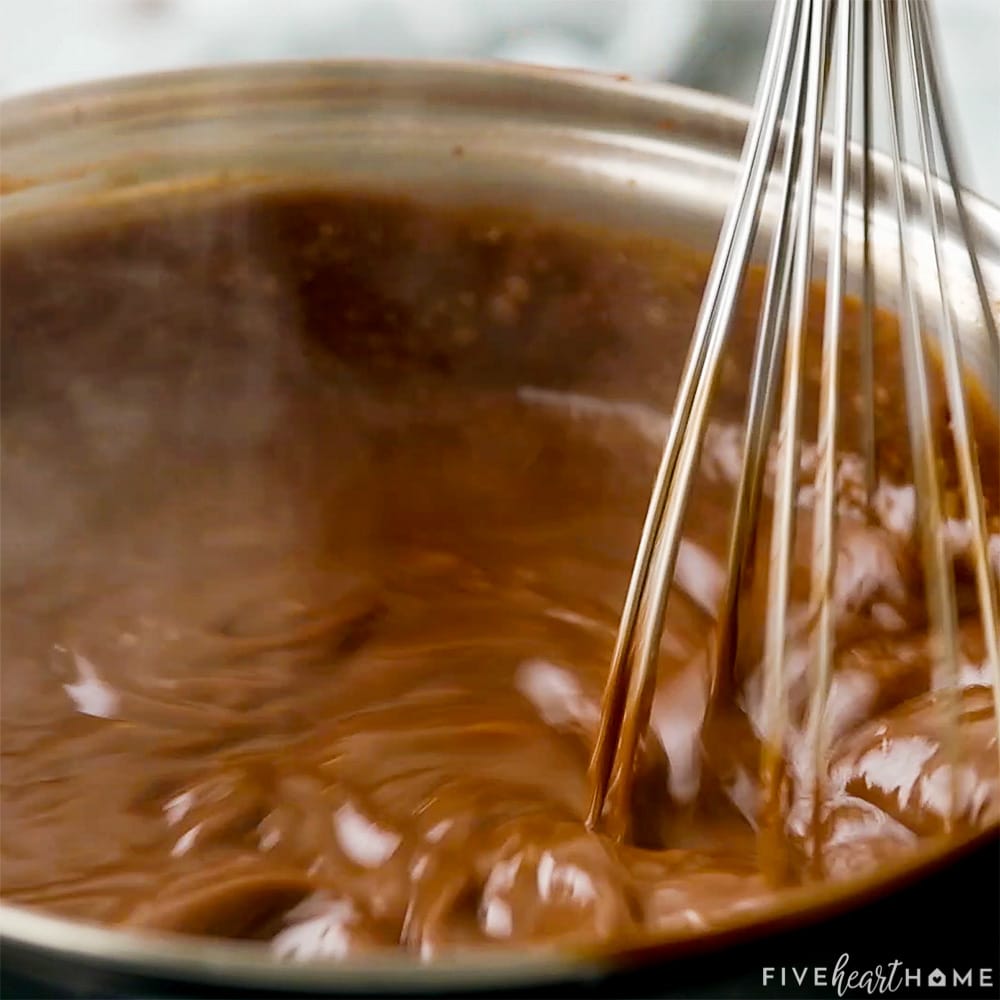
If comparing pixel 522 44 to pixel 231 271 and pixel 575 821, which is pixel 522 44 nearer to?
pixel 231 271

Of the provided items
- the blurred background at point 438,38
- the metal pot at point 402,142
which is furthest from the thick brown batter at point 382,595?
the blurred background at point 438,38

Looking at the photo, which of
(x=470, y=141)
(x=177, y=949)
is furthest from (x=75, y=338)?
(x=177, y=949)

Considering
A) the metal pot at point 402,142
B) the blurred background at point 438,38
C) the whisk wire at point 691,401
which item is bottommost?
the whisk wire at point 691,401

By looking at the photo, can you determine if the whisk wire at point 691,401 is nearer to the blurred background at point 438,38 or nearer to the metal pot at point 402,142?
the metal pot at point 402,142

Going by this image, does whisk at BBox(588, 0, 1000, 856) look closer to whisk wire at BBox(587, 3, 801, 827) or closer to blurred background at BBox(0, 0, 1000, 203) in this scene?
whisk wire at BBox(587, 3, 801, 827)

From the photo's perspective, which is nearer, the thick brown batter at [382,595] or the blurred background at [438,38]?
the thick brown batter at [382,595]

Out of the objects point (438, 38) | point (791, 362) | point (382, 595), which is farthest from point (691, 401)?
point (438, 38)
